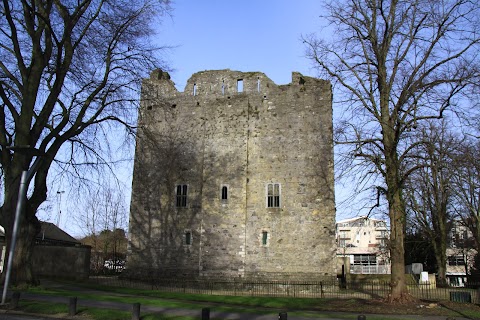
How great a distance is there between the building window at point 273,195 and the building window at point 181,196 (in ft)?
20.0

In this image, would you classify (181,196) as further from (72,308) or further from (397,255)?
(72,308)

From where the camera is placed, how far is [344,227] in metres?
92.7

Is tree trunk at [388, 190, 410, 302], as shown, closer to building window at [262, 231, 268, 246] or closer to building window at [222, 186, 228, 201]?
building window at [262, 231, 268, 246]

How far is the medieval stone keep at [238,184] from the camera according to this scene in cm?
2797

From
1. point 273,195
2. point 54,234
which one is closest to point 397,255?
point 273,195

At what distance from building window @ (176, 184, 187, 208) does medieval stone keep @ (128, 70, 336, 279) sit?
0.08 metres

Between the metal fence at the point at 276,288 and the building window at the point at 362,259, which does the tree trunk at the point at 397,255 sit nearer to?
the metal fence at the point at 276,288

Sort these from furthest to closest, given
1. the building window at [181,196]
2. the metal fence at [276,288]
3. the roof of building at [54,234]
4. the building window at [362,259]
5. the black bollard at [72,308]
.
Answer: the building window at [362,259] < the roof of building at [54,234] < the building window at [181,196] < the metal fence at [276,288] < the black bollard at [72,308]

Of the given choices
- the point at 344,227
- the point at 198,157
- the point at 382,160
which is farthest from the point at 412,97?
the point at 344,227

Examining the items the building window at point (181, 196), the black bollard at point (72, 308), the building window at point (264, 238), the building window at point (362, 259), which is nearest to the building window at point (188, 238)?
the building window at point (181, 196)

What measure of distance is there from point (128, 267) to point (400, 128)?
21.1m

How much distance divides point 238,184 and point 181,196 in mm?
4378

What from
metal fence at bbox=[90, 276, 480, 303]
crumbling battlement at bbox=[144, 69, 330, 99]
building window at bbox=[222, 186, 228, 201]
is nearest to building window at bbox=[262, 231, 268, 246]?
metal fence at bbox=[90, 276, 480, 303]

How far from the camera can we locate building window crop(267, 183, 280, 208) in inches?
1133
